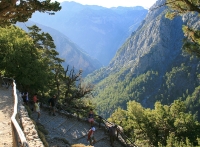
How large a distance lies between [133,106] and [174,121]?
7.11 m

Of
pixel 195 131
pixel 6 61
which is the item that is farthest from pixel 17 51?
pixel 195 131

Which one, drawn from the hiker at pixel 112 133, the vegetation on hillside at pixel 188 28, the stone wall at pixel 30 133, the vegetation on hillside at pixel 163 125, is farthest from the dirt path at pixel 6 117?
the vegetation on hillside at pixel 163 125

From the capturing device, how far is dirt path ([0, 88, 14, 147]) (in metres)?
10.2

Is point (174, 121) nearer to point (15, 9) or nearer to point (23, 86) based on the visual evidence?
point (23, 86)

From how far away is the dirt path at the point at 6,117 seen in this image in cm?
1020

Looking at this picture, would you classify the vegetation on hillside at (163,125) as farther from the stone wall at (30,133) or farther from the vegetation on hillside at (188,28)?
the stone wall at (30,133)

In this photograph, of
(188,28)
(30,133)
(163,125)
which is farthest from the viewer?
(163,125)

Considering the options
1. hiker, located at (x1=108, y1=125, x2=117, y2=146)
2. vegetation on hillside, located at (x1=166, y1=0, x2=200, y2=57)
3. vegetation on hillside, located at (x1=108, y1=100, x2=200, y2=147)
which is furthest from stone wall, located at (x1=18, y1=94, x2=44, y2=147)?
vegetation on hillside, located at (x1=108, y1=100, x2=200, y2=147)

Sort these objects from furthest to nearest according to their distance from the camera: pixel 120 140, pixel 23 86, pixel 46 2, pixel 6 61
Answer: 1. pixel 23 86
2. pixel 6 61
3. pixel 120 140
4. pixel 46 2

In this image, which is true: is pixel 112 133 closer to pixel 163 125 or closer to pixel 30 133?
pixel 30 133

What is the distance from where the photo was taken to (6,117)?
13516 mm

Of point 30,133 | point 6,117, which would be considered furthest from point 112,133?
point 30,133

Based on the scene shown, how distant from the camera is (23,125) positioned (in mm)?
11047

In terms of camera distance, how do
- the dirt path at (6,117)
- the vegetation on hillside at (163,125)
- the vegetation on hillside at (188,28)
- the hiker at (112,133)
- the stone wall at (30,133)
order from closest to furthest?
the stone wall at (30,133), the dirt path at (6,117), the vegetation on hillside at (188,28), the hiker at (112,133), the vegetation on hillside at (163,125)
